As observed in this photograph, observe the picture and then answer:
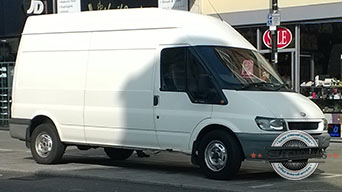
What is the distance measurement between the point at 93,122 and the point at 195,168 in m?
2.24

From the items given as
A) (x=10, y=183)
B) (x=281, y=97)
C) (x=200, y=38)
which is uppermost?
(x=200, y=38)

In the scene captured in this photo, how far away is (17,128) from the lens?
1202 centimetres

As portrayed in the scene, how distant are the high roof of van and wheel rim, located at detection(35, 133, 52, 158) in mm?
2131

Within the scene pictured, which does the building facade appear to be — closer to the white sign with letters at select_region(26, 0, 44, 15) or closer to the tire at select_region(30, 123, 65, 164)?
the white sign with letters at select_region(26, 0, 44, 15)

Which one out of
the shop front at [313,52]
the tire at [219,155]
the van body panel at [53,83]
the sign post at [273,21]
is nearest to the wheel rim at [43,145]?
the van body panel at [53,83]

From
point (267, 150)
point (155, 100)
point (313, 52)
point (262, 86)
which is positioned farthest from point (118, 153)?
point (313, 52)

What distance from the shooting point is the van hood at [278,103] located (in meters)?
9.20

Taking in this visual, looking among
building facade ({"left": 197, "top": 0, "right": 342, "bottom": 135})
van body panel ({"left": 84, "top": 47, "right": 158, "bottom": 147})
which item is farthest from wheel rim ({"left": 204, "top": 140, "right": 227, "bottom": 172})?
building facade ({"left": 197, "top": 0, "right": 342, "bottom": 135})

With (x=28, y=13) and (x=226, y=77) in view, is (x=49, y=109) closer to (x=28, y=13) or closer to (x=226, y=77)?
(x=226, y=77)

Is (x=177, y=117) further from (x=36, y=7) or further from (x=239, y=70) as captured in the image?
(x=36, y=7)

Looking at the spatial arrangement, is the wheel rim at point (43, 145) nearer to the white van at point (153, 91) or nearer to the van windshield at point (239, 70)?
the white van at point (153, 91)

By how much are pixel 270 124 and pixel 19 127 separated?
5.50 meters

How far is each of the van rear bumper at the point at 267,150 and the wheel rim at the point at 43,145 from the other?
432 centimetres

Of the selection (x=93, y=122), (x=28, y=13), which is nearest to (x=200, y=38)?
(x=93, y=122)
